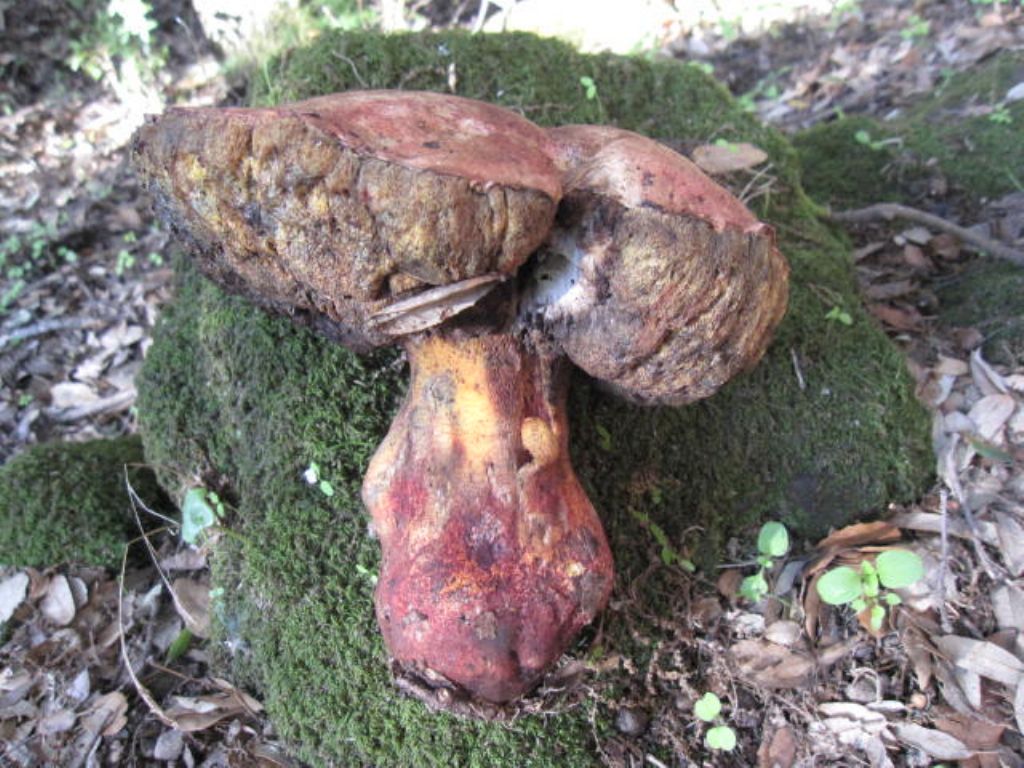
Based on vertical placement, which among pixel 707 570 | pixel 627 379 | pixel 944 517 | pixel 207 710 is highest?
pixel 627 379

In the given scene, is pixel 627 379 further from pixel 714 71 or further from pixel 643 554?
pixel 714 71

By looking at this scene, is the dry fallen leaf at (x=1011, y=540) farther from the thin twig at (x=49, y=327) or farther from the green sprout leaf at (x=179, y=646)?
the thin twig at (x=49, y=327)

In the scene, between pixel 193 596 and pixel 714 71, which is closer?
pixel 193 596

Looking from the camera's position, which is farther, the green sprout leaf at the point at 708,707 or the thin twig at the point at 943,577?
the thin twig at the point at 943,577

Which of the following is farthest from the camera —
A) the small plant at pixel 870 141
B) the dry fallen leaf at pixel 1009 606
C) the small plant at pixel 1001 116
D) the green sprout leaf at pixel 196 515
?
the small plant at pixel 870 141

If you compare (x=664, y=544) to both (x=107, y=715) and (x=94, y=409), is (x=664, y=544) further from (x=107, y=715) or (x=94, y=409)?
(x=94, y=409)

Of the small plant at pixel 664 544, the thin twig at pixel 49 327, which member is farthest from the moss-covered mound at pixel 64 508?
the small plant at pixel 664 544

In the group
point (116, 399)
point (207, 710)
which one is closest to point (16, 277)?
point (116, 399)

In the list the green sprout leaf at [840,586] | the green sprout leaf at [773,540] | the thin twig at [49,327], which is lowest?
the green sprout leaf at [773,540]
